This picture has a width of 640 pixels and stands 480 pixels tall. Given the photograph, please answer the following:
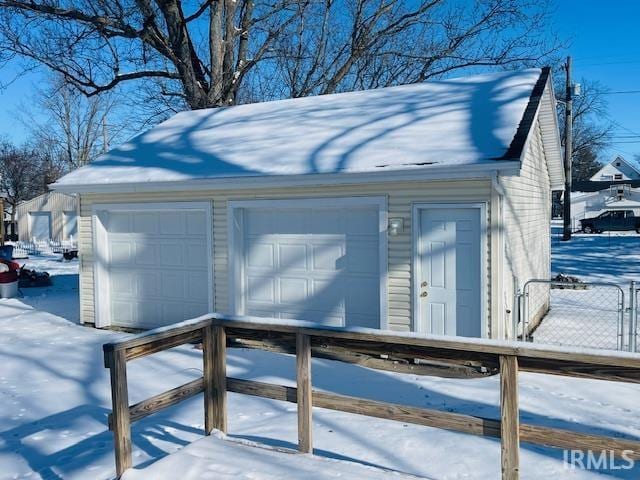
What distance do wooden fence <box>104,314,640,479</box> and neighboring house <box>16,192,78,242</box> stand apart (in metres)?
32.4

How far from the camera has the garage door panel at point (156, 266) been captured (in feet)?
30.8

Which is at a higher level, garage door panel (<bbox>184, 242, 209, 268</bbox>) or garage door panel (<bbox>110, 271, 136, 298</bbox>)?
garage door panel (<bbox>184, 242, 209, 268</bbox>)

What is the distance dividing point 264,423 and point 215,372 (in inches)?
36.1

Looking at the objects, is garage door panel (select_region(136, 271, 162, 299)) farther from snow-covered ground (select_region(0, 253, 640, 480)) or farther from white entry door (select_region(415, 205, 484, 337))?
white entry door (select_region(415, 205, 484, 337))

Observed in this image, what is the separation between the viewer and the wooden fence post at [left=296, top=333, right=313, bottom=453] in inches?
163

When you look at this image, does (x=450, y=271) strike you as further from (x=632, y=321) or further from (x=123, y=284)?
(x=123, y=284)

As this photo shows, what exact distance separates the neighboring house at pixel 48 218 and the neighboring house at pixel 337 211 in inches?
1015

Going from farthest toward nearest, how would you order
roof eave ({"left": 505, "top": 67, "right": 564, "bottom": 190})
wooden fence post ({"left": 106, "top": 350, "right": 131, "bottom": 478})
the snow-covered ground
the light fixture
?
the light fixture < roof eave ({"left": 505, "top": 67, "right": 564, "bottom": 190}) < the snow-covered ground < wooden fence post ({"left": 106, "top": 350, "right": 131, "bottom": 478})

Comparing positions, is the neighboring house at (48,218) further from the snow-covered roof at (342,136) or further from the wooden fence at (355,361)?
the wooden fence at (355,361)

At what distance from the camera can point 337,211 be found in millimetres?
8180

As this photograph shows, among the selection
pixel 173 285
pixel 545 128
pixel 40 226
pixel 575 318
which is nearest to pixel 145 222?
pixel 173 285

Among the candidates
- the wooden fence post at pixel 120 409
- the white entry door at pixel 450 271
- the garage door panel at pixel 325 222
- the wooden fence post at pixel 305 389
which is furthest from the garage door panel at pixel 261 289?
the wooden fence post at pixel 120 409

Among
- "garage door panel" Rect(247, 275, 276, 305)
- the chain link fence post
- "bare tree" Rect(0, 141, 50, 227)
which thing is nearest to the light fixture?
"garage door panel" Rect(247, 275, 276, 305)

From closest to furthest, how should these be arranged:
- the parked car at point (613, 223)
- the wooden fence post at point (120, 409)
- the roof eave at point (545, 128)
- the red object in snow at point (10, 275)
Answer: the wooden fence post at point (120, 409) → the roof eave at point (545, 128) → the red object in snow at point (10, 275) → the parked car at point (613, 223)
